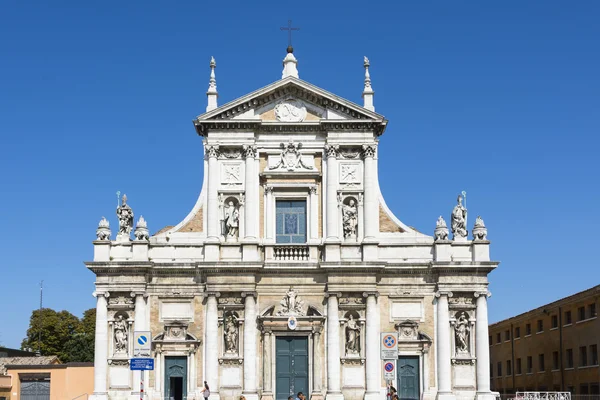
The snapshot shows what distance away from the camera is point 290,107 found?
3628 cm

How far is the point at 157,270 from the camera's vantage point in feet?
115

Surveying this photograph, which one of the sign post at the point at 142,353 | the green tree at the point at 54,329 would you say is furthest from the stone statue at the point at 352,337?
the green tree at the point at 54,329

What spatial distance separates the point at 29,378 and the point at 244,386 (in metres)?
11.7

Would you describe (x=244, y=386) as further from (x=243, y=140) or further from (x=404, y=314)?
(x=243, y=140)

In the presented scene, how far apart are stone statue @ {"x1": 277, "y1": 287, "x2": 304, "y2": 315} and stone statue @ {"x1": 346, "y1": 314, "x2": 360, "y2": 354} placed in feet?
6.41

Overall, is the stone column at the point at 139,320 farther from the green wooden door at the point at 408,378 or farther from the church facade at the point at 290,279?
the green wooden door at the point at 408,378

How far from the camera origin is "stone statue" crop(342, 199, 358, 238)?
3531cm

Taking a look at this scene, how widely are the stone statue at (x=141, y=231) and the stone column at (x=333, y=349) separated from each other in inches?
303

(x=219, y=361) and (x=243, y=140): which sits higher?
(x=243, y=140)

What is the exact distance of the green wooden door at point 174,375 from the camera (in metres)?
34.4

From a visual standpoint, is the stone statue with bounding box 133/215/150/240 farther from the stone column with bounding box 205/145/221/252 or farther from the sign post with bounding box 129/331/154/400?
the sign post with bounding box 129/331/154/400

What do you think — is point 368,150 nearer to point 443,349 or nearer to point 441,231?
point 441,231

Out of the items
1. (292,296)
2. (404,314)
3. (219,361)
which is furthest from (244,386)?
(404,314)

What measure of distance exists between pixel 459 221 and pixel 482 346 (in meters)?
5.06
